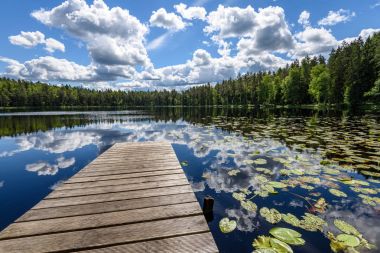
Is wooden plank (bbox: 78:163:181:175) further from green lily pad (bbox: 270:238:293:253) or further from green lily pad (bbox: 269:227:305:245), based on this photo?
green lily pad (bbox: 270:238:293:253)

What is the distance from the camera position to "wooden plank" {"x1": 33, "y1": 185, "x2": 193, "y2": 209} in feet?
11.0

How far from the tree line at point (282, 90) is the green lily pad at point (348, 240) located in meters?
42.6

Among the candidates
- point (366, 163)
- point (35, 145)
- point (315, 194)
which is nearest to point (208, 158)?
point (315, 194)

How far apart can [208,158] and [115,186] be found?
4.88 meters

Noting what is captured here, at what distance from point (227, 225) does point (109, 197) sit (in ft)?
7.35

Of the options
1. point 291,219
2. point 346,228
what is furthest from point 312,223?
point 346,228

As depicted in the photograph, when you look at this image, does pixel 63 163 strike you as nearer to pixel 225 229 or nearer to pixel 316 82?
pixel 225 229

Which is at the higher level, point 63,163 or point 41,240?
point 41,240

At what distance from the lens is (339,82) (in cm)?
4869

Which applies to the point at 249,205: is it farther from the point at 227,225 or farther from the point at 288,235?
the point at 288,235

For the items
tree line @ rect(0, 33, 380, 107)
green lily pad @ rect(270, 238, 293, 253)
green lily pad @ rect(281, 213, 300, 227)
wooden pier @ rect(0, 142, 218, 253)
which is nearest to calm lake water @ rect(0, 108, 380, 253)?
green lily pad @ rect(281, 213, 300, 227)

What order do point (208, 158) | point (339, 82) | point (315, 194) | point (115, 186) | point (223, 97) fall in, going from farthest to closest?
point (223, 97)
point (339, 82)
point (208, 158)
point (315, 194)
point (115, 186)

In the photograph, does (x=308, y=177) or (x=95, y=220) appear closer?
(x=95, y=220)

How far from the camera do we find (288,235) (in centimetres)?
322
